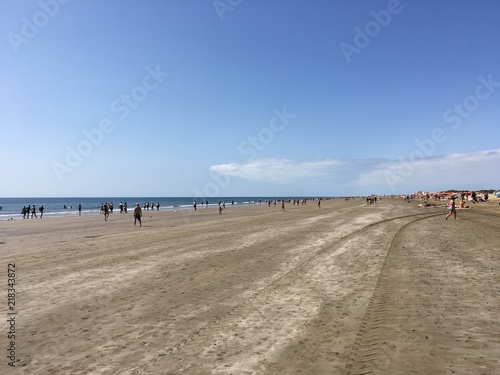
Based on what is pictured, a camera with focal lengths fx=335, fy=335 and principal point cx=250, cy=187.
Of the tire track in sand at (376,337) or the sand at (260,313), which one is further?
the sand at (260,313)

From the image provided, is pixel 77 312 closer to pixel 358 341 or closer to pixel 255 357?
pixel 255 357

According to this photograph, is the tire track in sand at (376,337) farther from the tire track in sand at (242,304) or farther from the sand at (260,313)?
the tire track in sand at (242,304)

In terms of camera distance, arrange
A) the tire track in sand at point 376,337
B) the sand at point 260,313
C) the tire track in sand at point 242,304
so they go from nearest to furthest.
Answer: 1. the tire track in sand at point 376,337
2. the sand at point 260,313
3. the tire track in sand at point 242,304

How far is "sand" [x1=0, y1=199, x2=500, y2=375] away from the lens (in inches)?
196

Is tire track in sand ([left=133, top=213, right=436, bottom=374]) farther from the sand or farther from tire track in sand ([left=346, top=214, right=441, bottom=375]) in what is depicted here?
tire track in sand ([left=346, top=214, right=441, bottom=375])

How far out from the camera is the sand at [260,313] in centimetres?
497

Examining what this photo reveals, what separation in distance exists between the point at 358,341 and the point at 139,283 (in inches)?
258

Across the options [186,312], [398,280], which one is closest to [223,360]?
[186,312]

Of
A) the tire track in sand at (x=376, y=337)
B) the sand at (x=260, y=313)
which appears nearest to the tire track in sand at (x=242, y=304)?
the sand at (x=260, y=313)

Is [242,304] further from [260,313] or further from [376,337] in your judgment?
[376,337]

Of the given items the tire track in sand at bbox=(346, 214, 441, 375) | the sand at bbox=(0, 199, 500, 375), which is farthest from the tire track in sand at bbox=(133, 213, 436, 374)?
the tire track in sand at bbox=(346, 214, 441, 375)

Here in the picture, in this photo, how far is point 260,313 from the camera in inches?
278

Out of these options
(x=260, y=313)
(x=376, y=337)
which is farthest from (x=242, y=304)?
(x=376, y=337)

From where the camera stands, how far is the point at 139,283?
9789 millimetres
